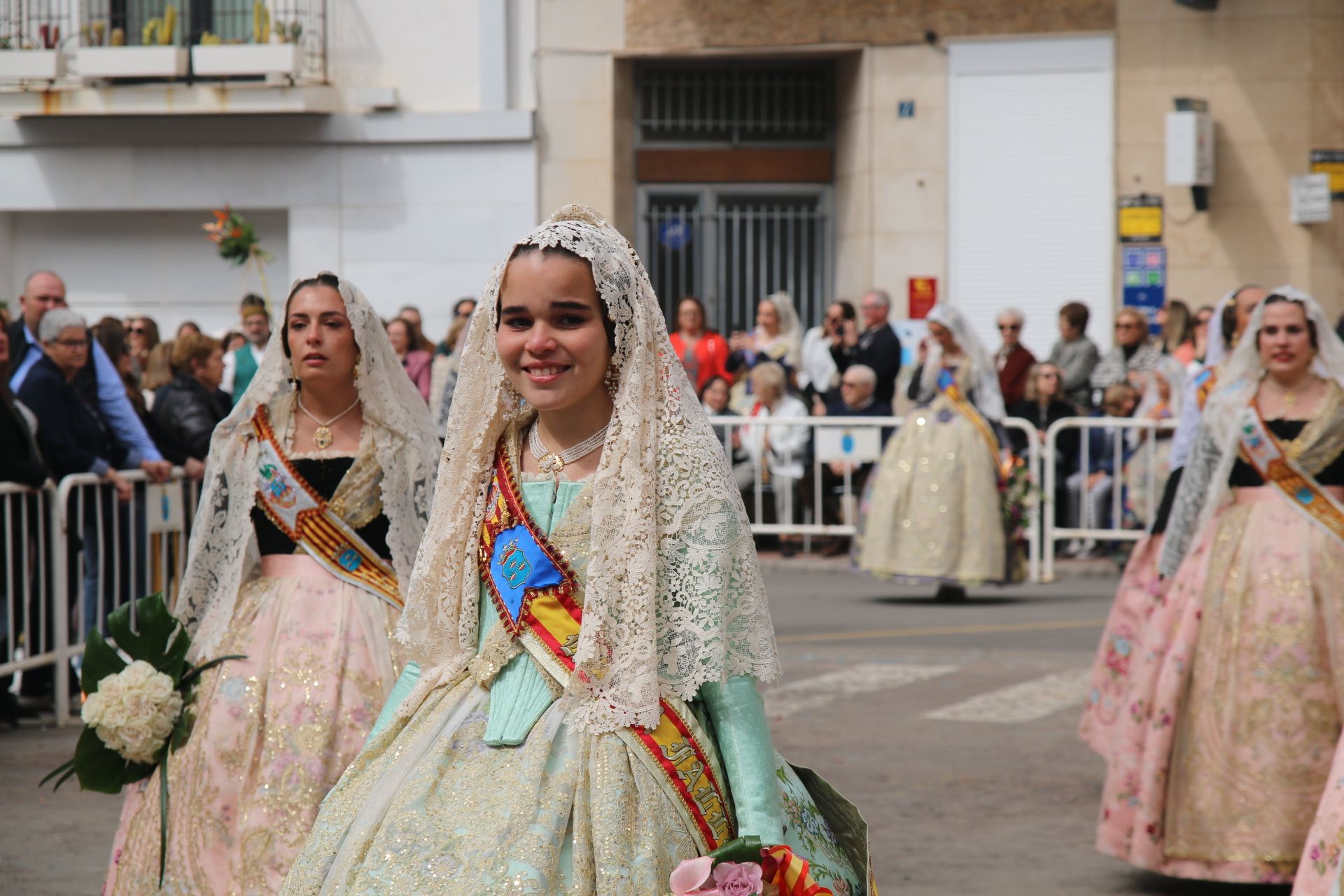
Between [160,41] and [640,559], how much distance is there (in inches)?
771

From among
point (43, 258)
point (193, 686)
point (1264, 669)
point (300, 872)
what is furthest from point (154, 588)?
point (43, 258)

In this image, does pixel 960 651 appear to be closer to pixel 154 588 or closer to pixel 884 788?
pixel 884 788

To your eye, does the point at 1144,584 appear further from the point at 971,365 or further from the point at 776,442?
the point at 776,442

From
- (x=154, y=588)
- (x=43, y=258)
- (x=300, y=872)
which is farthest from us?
(x=43, y=258)

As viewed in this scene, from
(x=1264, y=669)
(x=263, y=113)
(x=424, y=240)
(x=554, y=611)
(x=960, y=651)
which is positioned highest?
(x=263, y=113)

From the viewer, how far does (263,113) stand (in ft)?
69.0

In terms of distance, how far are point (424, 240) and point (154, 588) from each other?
1110 cm

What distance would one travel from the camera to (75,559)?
9.66 meters

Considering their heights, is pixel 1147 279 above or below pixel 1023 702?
above

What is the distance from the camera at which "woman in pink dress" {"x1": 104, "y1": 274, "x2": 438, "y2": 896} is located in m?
5.17

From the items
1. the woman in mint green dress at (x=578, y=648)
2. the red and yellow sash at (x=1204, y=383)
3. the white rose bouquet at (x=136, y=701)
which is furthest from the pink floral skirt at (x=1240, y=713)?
the woman in mint green dress at (x=578, y=648)

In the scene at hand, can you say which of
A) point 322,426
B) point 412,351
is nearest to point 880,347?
point 412,351

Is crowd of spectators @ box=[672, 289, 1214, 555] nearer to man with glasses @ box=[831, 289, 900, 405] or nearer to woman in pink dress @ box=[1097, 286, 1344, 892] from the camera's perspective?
man with glasses @ box=[831, 289, 900, 405]

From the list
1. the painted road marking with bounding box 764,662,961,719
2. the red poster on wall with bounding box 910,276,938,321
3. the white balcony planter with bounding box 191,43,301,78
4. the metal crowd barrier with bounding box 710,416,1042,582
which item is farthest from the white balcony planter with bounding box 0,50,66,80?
the painted road marking with bounding box 764,662,961,719
